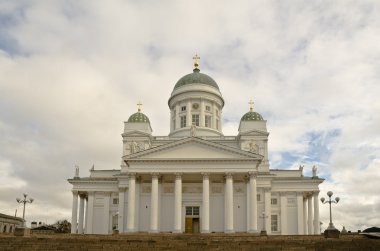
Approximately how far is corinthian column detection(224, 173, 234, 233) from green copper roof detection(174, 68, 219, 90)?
19.0 meters

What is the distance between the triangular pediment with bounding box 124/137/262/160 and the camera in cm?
4688

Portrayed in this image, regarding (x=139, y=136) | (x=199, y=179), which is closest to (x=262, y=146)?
(x=199, y=179)

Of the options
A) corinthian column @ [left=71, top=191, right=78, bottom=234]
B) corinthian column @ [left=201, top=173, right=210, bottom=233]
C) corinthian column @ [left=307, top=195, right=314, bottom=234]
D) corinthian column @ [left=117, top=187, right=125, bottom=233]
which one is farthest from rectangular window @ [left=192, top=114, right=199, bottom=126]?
corinthian column @ [left=71, top=191, right=78, bottom=234]

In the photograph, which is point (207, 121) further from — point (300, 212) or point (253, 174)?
point (300, 212)

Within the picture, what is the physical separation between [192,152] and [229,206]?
6684 millimetres

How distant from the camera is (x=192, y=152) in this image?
156 ft

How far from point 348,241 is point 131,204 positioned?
82.9 ft

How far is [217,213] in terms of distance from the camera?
48.4m

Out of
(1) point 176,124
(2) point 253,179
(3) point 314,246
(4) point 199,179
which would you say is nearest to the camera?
(3) point 314,246

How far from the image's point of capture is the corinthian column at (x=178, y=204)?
45.5 metres

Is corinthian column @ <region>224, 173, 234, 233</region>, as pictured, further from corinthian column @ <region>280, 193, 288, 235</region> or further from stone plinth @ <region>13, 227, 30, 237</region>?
stone plinth @ <region>13, 227, 30, 237</region>

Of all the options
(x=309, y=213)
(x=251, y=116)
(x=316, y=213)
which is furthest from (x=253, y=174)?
(x=309, y=213)

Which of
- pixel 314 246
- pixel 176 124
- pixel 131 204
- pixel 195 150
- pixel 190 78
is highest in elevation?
pixel 190 78

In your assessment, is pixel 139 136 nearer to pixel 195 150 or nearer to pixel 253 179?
pixel 195 150
